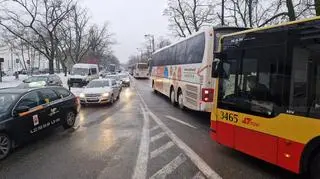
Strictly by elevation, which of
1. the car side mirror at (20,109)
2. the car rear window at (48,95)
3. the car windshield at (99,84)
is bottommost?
the car windshield at (99,84)

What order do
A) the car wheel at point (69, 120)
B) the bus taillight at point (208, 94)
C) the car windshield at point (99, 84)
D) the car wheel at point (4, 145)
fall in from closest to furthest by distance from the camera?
the car wheel at point (4, 145) → the car wheel at point (69, 120) → the bus taillight at point (208, 94) → the car windshield at point (99, 84)

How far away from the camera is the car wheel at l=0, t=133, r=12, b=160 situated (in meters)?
7.59

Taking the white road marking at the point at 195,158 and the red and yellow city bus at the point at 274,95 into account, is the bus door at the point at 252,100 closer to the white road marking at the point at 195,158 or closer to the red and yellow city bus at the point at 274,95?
the red and yellow city bus at the point at 274,95

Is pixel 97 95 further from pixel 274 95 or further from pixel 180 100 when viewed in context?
pixel 274 95

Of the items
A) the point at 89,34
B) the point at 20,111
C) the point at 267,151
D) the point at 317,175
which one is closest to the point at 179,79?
the point at 20,111

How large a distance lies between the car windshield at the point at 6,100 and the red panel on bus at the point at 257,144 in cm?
527

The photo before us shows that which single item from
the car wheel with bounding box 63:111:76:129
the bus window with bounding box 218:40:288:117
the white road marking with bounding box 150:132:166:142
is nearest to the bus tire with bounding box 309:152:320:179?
the bus window with bounding box 218:40:288:117

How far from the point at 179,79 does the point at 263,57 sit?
10474mm

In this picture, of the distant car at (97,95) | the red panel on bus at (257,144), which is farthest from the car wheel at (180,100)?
the red panel on bus at (257,144)

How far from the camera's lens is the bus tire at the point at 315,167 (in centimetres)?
532

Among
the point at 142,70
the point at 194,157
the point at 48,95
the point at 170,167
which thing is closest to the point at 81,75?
the point at 142,70

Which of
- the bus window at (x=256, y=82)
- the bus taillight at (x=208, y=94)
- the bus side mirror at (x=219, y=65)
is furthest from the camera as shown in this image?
the bus taillight at (x=208, y=94)

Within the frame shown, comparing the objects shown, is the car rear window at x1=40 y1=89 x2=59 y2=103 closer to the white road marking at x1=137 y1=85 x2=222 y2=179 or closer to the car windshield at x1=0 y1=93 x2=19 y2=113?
the car windshield at x1=0 y1=93 x2=19 y2=113

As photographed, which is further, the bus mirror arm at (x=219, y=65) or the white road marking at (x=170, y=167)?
the bus mirror arm at (x=219, y=65)
